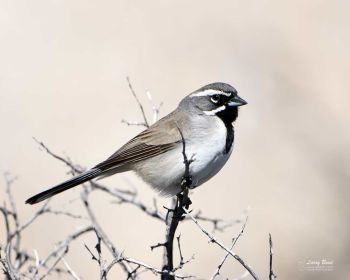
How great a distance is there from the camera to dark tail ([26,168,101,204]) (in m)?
A: 7.93

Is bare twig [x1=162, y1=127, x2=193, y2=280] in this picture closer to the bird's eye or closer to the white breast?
the white breast

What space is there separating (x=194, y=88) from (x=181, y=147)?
5.01m

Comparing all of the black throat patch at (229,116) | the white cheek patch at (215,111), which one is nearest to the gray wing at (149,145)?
the white cheek patch at (215,111)

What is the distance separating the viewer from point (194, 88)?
13.0 meters

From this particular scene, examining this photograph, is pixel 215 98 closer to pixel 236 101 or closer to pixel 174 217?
pixel 236 101

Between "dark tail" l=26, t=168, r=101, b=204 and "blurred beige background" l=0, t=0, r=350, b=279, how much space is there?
3.14 m

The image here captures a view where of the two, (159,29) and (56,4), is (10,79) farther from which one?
(159,29)

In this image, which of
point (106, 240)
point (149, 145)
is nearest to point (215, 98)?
point (149, 145)

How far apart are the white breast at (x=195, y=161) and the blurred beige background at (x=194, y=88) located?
10.6ft

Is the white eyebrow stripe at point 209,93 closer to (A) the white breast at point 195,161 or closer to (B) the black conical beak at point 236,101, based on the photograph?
(B) the black conical beak at point 236,101

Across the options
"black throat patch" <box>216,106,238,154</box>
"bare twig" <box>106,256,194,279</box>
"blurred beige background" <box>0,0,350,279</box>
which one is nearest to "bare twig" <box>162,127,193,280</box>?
"bare twig" <box>106,256,194,279</box>

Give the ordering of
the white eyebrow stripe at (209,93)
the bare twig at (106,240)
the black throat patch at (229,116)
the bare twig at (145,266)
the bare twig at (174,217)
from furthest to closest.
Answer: the white eyebrow stripe at (209,93)
the black throat patch at (229,116)
the bare twig at (174,217)
the bare twig at (106,240)
the bare twig at (145,266)

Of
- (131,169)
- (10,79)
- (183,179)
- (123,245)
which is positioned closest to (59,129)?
(10,79)

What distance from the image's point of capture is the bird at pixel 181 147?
25.5ft
